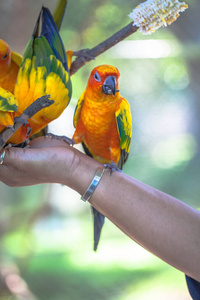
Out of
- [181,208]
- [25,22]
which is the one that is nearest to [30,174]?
[181,208]

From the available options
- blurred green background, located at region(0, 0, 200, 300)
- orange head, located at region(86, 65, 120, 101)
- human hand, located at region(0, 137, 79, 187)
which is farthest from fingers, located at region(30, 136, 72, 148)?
blurred green background, located at region(0, 0, 200, 300)

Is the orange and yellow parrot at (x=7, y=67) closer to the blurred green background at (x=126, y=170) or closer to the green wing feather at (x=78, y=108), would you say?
the green wing feather at (x=78, y=108)

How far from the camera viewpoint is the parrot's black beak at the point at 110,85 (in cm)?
61

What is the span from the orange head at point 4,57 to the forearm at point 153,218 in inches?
8.9

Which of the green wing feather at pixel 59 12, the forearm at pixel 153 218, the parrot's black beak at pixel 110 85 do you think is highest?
the green wing feather at pixel 59 12

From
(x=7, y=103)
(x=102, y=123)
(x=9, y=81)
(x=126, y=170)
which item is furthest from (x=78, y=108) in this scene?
(x=126, y=170)

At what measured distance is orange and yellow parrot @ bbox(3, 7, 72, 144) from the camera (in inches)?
20.9

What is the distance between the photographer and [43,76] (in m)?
0.54

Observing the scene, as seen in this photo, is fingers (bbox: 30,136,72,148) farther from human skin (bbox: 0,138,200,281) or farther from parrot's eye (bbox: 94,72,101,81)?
parrot's eye (bbox: 94,72,101,81)

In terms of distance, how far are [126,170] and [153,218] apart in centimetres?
119

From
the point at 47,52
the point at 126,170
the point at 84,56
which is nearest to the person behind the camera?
the point at 47,52

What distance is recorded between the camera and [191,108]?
Result: 66.6 inches

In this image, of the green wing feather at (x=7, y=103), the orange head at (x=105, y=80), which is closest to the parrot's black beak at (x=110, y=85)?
the orange head at (x=105, y=80)

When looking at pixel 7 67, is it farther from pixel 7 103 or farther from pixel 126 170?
pixel 126 170
